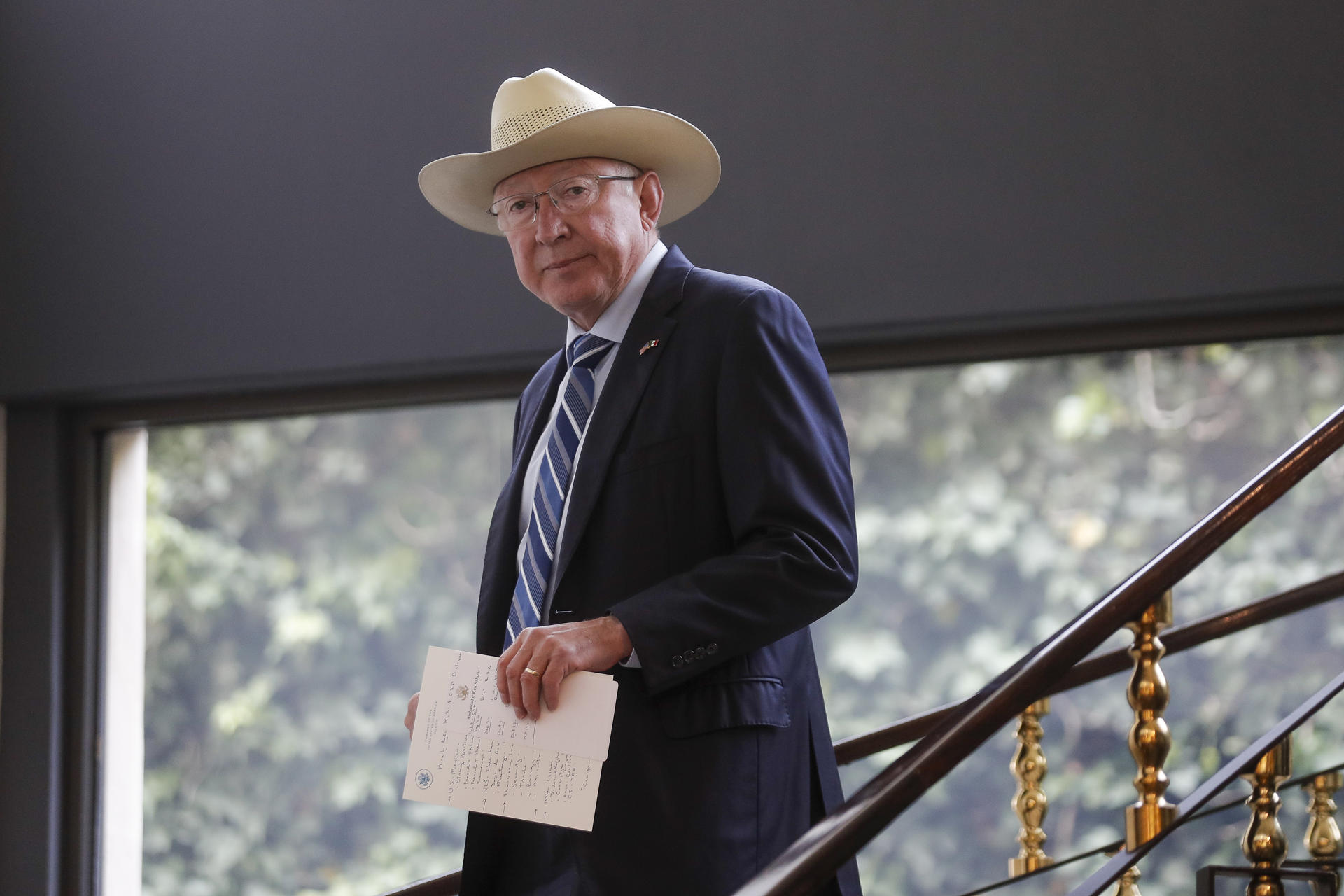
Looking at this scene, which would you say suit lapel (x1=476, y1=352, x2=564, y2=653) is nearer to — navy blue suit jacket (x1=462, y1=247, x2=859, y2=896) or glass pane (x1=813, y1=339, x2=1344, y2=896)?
navy blue suit jacket (x1=462, y1=247, x2=859, y2=896)

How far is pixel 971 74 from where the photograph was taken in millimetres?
2928

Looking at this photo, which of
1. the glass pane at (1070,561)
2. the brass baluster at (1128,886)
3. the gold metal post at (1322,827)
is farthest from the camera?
the glass pane at (1070,561)

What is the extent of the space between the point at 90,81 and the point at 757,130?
1983mm

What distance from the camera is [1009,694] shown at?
4.19 ft

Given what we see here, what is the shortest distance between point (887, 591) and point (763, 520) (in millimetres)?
1879

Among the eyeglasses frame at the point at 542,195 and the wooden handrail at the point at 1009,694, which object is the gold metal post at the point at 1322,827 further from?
the eyeglasses frame at the point at 542,195

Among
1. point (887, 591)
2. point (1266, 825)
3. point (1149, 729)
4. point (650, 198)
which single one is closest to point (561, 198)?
point (650, 198)

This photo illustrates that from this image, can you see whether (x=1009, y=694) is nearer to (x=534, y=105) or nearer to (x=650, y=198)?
(x=650, y=198)

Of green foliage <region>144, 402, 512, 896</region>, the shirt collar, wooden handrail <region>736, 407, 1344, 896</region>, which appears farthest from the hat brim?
green foliage <region>144, 402, 512, 896</region>

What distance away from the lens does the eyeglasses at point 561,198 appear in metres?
1.74

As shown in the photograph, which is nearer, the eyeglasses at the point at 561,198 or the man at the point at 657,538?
the man at the point at 657,538

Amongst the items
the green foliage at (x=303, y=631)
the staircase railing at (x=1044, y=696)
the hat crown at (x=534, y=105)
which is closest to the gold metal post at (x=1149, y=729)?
the staircase railing at (x=1044, y=696)

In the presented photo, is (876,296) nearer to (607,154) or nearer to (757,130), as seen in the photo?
(757,130)

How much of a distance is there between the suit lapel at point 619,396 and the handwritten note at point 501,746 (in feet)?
0.61
